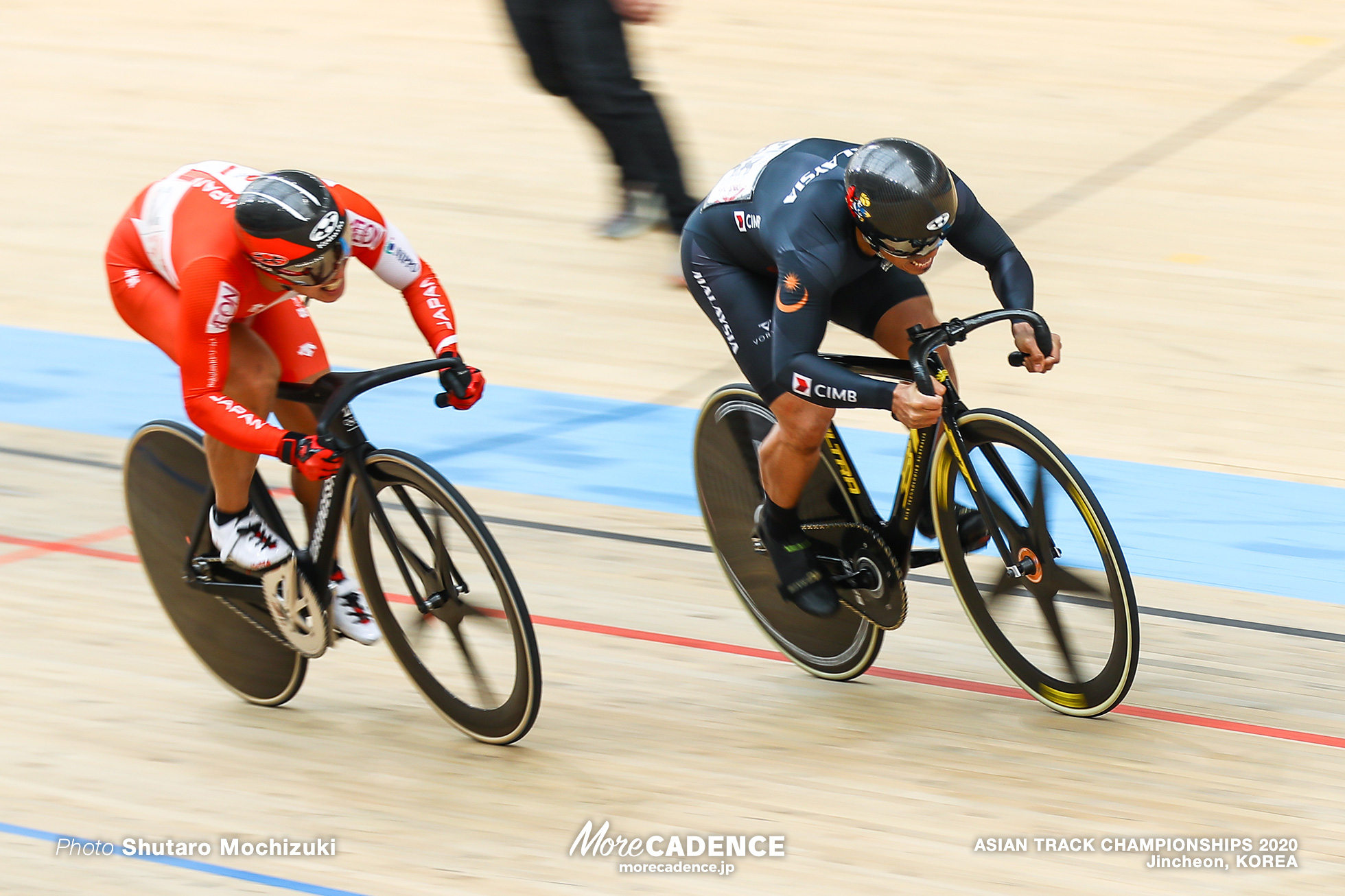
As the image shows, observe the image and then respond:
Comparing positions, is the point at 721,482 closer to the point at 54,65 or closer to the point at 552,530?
the point at 552,530

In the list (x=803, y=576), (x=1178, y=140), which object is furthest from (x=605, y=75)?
(x=803, y=576)

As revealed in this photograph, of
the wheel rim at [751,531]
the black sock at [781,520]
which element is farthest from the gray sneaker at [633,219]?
the black sock at [781,520]

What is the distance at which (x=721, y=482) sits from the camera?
3869mm

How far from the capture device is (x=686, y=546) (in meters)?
4.47

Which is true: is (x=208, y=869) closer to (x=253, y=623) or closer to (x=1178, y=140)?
(x=253, y=623)

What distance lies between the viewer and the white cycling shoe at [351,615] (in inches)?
137

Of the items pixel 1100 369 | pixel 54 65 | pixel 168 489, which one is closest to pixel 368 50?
pixel 54 65

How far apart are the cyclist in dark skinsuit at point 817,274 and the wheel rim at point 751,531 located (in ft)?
0.39

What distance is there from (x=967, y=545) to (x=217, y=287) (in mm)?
1642

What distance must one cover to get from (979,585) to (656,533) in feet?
4.40

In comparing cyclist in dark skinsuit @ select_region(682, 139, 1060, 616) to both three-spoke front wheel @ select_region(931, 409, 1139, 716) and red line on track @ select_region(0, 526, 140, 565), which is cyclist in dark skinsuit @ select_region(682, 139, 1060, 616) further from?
red line on track @ select_region(0, 526, 140, 565)

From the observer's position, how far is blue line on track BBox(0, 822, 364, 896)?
9.70 ft

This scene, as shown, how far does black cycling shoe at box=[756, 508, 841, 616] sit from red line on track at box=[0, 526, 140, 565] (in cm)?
195
